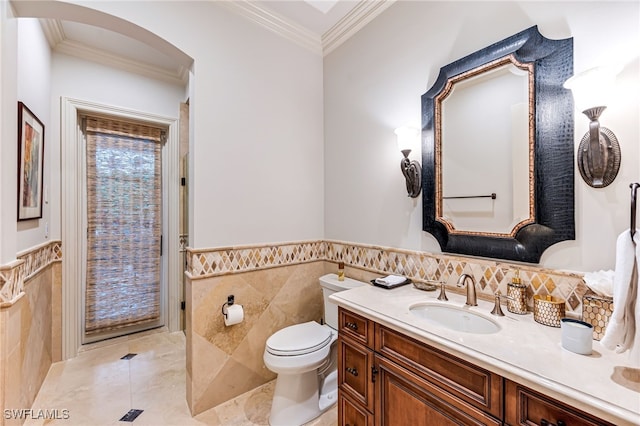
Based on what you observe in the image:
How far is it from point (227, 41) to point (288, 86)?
0.54 m

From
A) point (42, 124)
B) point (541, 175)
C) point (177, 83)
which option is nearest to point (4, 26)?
point (42, 124)

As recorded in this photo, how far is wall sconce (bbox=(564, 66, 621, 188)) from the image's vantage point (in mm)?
1001

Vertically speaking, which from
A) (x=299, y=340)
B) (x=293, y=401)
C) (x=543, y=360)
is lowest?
(x=293, y=401)

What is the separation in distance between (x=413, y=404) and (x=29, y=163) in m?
2.64

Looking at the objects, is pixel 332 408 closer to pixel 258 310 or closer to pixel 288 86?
pixel 258 310

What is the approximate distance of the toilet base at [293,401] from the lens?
5.44ft

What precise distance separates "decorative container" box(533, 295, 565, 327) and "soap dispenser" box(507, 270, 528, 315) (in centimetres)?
7

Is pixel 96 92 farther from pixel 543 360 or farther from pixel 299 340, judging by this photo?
pixel 543 360

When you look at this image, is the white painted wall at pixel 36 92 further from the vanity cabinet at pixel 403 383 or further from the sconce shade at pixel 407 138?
the sconce shade at pixel 407 138

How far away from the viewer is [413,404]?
43.0 inches

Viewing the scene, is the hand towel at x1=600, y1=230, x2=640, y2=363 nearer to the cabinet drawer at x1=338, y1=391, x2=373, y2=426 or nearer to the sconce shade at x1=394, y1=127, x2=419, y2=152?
the cabinet drawer at x1=338, y1=391, x2=373, y2=426

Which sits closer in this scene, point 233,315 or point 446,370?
point 446,370

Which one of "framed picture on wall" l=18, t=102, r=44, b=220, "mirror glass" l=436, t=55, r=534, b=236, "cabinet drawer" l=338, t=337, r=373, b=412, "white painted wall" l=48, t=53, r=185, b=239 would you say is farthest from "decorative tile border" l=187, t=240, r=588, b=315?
"white painted wall" l=48, t=53, r=185, b=239

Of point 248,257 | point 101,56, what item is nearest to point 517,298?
point 248,257
